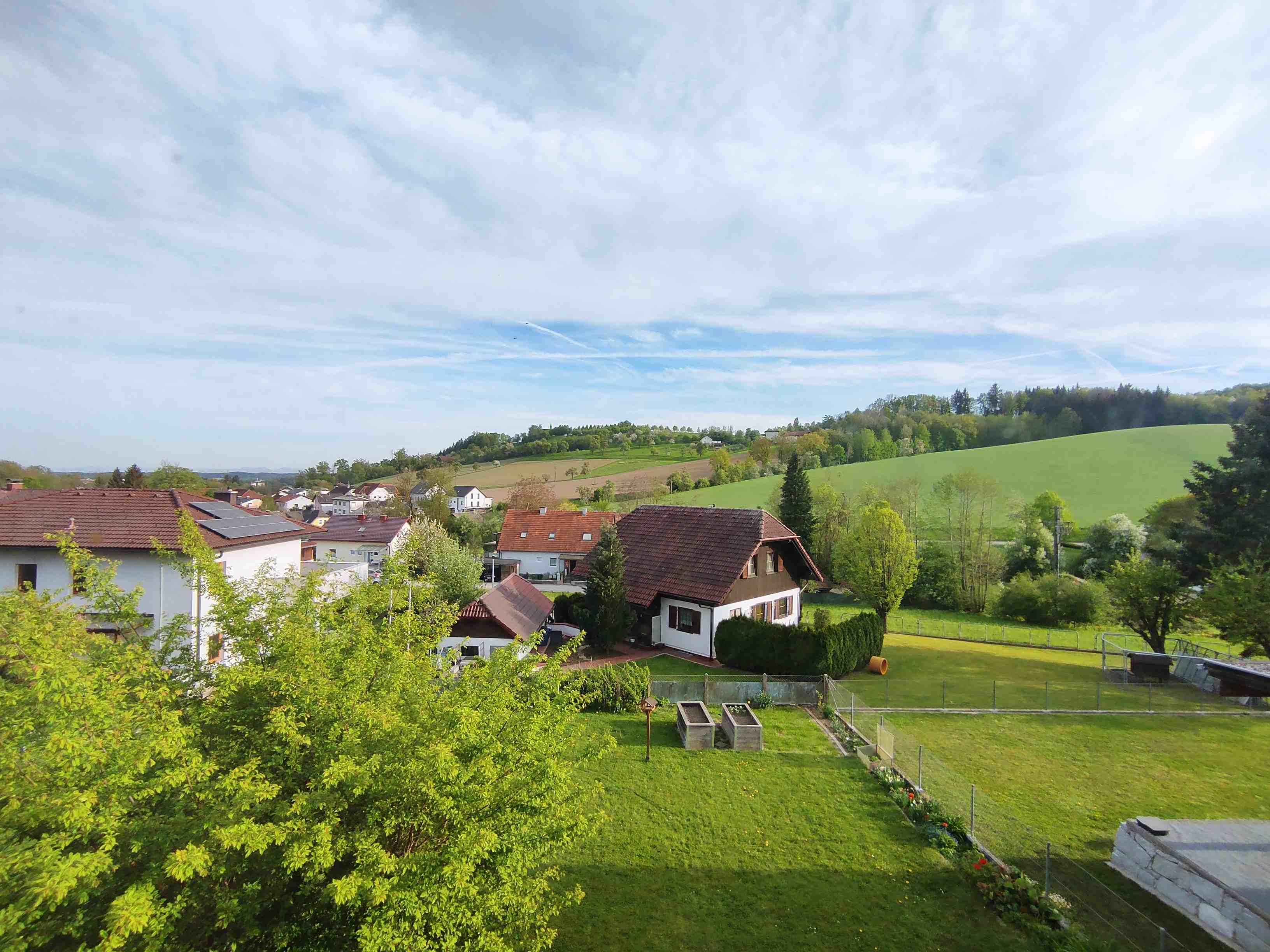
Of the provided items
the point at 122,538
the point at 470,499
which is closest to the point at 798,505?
the point at 122,538

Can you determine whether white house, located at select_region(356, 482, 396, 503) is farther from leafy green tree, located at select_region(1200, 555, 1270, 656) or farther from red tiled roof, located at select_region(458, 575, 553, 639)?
leafy green tree, located at select_region(1200, 555, 1270, 656)

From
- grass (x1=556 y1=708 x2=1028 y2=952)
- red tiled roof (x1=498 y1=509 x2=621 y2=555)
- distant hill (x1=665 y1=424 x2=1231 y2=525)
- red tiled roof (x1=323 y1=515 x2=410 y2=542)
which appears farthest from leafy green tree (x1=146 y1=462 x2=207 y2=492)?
grass (x1=556 y1=708 x2=1028 y2=952)

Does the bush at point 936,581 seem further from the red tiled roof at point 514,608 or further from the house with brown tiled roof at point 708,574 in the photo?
the red tiled roof at point 514,608

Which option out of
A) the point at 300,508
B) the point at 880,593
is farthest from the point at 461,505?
the point at 880,593

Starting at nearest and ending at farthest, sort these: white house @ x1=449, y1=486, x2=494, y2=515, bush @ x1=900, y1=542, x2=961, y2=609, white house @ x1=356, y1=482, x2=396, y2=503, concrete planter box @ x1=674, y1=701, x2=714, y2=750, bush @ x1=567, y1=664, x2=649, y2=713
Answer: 1. concrete planter box @ x1=674, y1=701, x2=714, y2=750
2. bush @ x1=567, y1=664, x2=649, y2=713
3. bush @ x1=900, y1=542, x2=961, y2=609
4. white house @ x1=449, y1=486, x2=494, y2=515
5. white house @ x1=356, y1=482, x2=396, y2=503

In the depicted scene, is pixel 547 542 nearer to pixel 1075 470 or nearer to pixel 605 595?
pixel 605 595

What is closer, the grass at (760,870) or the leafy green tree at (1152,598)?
the grass at (760,870)

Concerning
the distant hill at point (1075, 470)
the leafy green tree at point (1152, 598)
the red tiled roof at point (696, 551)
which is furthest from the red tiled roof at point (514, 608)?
the distant hill at point (1075, 470)
